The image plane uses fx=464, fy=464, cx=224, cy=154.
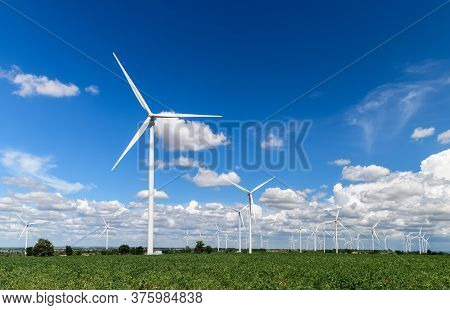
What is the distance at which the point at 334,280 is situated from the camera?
2666 cm

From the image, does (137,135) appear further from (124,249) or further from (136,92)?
(124,249)

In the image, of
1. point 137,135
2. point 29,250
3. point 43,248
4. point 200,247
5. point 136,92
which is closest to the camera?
point 137,135

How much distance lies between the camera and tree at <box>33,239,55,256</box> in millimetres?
135625

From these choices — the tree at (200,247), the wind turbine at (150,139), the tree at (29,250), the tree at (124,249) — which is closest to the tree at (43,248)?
the tree at (29,250)

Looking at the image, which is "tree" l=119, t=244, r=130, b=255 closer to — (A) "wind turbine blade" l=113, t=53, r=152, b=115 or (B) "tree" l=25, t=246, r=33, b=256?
(B) "tree" l=25, t=246, r=33, b=256

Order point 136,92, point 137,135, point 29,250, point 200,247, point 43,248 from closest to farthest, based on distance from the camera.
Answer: point 137,135 < point 136,92 < point 43,248 < point 29,250 < point 200,247

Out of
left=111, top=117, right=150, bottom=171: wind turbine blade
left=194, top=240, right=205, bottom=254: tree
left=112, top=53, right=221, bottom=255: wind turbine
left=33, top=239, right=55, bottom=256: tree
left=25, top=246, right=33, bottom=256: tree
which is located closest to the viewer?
left=111, top=117, right=150, bottom=171: wind turbine blade

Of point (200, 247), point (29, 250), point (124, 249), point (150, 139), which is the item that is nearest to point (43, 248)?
point (29, 250)

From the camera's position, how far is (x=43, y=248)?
137 m

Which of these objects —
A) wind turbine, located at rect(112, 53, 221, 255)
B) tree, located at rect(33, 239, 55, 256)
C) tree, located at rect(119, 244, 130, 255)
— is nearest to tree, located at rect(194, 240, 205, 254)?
tree, located at rect(119, 244, 130, 255)
